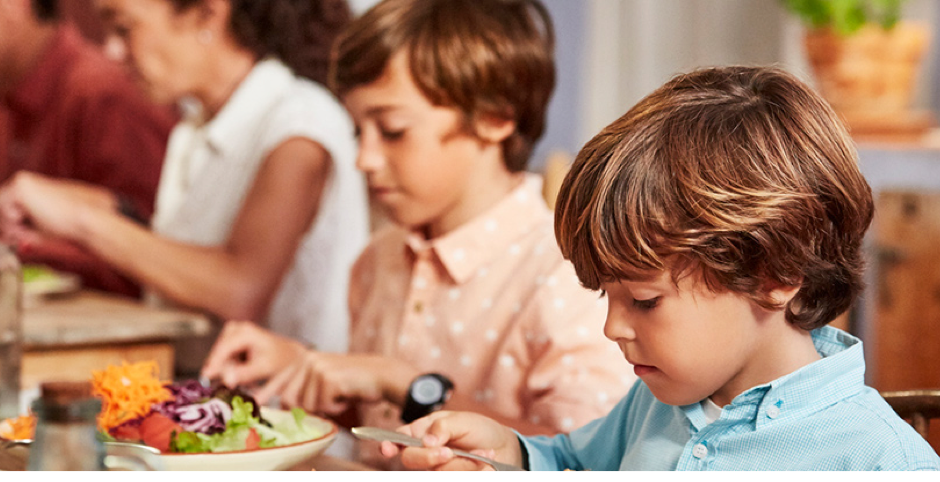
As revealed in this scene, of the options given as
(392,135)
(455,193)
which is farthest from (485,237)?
(392,135)

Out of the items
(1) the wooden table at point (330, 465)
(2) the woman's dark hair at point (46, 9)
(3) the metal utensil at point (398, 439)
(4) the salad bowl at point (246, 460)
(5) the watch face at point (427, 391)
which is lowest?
(1) the wooden table at point (330, 465)

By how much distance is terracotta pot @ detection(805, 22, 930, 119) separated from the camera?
2.34m

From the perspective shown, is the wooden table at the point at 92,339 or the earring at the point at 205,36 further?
the earring at the point at 205,36

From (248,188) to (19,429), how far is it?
1.07 meters

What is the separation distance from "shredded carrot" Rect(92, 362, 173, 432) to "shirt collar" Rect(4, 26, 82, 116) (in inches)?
55.2

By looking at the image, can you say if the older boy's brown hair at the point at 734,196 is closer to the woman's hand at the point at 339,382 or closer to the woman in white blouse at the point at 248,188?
the woman's hand at the point at 339,382

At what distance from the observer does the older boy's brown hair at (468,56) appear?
1.25m

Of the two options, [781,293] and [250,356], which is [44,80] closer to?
[250,356]

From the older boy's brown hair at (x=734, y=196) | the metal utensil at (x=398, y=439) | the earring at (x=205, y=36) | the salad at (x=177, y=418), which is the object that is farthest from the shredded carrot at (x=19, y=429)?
the earring at (x=205, y=36)

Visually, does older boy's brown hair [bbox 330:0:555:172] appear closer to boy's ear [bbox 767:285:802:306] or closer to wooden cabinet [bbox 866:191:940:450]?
boy's ear [bbox 767:285:802:306]

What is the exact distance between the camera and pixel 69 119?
6.79 feet

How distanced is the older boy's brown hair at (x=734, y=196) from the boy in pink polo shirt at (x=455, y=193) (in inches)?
18.9

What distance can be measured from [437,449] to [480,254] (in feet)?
1.82

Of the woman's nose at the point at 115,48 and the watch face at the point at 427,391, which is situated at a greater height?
the woman's nose at the point at 115,48
